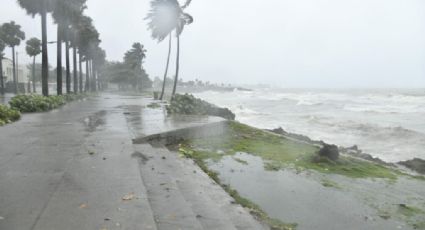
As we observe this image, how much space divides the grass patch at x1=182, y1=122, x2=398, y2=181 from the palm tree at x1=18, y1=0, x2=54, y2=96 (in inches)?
A: 640

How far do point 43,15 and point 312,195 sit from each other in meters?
21.8

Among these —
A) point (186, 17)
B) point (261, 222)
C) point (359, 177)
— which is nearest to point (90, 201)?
point (261, 222)

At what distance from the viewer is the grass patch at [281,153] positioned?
7754 mm

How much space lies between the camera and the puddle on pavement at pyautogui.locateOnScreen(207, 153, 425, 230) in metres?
4.92

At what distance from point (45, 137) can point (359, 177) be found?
22.9 feet

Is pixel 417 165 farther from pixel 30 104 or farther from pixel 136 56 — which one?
pixel 136 56

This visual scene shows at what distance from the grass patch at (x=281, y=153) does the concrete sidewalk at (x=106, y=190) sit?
1557 millimetres

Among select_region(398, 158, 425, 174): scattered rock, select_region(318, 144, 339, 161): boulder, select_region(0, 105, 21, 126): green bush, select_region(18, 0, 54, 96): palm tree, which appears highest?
select_region(18, 0, 54, 96): palm tree

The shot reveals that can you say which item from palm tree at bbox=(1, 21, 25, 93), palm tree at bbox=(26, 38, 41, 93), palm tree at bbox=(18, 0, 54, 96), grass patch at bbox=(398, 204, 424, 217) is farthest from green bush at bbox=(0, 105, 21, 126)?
palm tree at bbox=(26, 38, 41, 93)

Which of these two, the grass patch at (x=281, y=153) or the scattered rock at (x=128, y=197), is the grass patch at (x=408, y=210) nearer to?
the grass patch at (x=281, y=153)

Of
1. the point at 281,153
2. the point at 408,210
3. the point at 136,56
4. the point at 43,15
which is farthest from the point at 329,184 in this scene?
the point at 136,56

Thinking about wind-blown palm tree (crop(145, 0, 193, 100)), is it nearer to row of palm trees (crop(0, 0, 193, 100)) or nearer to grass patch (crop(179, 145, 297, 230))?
row of palm trees (crop(0, 0, 193, 100))

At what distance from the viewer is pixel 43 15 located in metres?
23.1

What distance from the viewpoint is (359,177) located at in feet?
24.2
